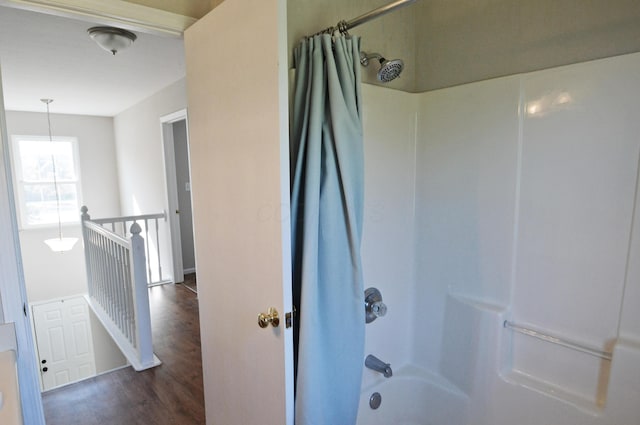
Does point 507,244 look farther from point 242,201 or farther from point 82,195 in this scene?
point 82,195

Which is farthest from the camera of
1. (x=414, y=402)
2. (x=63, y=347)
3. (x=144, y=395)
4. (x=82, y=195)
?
(x=82, y=195)

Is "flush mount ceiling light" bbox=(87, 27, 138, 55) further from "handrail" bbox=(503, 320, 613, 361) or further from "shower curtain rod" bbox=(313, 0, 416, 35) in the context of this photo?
"handrail" bbox=(503, 320, 613, 361)

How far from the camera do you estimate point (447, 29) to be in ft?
5.57

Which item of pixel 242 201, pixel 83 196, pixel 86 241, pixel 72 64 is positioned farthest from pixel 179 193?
pixel 242 201

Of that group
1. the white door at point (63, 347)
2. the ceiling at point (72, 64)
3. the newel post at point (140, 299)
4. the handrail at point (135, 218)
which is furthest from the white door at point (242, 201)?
the white door at point (63, 347)

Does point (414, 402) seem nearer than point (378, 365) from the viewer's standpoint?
No

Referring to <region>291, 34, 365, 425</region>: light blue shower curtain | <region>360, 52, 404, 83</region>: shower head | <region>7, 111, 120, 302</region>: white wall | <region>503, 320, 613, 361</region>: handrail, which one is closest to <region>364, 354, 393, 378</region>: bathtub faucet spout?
<region>291, 34, 365, 425</region>: light blue shower curtain

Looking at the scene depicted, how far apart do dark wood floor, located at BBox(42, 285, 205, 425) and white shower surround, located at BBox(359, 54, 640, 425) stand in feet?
3.92

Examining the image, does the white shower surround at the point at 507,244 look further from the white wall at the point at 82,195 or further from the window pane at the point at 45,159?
the window pane at the point at 45,159

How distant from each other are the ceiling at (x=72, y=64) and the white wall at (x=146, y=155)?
0.15 metres

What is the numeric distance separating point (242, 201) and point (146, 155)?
3952mm

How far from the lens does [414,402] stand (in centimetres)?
177

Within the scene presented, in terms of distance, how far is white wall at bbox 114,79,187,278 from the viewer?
3939 mm

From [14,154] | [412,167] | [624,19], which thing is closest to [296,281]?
[412,167]
